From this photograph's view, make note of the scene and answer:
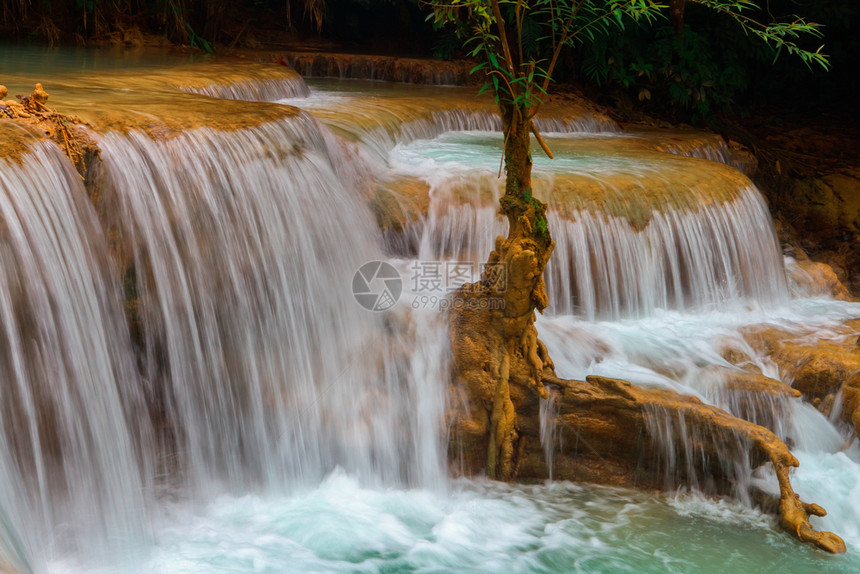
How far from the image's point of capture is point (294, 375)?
4500mm

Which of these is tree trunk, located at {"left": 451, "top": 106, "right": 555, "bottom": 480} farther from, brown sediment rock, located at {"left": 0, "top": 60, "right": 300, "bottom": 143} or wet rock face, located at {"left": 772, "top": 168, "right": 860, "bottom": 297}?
wet rock face, located at {"left": 772, "top": 168, "right": 860, "bottom": 297}

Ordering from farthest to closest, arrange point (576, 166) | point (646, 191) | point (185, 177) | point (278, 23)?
point (278, 23), point (576, 166), point (646, 191), point (185, 177)

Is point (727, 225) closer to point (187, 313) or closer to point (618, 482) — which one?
point (618, 482)

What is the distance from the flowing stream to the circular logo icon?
0.04 meters

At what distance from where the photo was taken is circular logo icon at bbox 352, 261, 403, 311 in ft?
16.6

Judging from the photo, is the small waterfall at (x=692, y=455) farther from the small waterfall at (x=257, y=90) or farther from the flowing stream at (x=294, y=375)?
the small waterfall at (x=257, y=90)

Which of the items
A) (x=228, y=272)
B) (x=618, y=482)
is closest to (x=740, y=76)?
(x=618, y=482)

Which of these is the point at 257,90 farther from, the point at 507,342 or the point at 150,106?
the point at 507,342

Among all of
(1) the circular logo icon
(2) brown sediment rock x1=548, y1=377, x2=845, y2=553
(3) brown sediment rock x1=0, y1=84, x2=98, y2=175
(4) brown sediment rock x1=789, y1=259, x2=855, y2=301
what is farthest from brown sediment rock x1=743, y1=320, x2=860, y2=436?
(3) brown sediment rock x1=0, y1=84, x2=98, y2=175

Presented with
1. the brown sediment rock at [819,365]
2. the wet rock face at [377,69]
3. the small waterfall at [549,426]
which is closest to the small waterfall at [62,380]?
the small waterfall at [549,426]

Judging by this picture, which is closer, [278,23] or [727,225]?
[727,225]

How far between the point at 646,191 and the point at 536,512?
3.08 m

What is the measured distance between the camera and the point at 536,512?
415 centimetres

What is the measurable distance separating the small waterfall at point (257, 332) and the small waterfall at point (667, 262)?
1.65 meters
